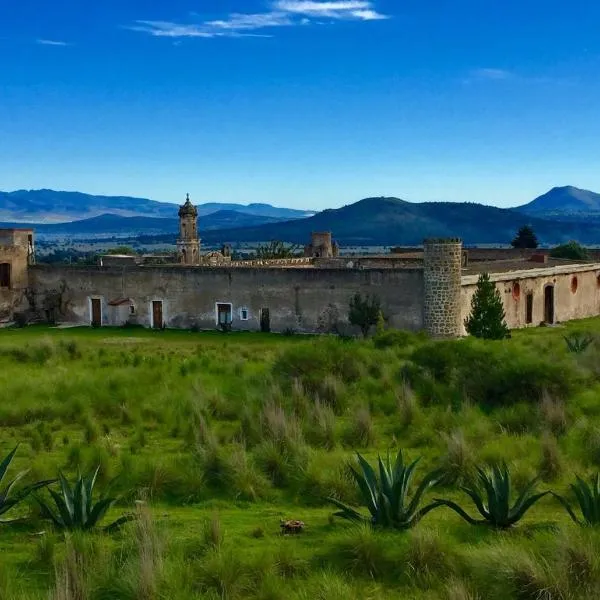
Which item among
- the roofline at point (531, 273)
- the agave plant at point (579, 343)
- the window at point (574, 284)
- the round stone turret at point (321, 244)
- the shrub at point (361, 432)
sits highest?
the round stone turret at point (321, 244)

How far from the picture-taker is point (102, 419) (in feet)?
46.1

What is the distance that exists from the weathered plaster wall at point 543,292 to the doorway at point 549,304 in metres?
0.19

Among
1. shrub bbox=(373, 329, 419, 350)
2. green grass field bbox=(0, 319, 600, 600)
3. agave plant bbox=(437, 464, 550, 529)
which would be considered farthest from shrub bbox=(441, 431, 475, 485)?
shrub bbox=(373, 329, 419, 350)

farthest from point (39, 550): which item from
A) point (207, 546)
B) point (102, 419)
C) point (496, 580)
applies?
point (102, 419)

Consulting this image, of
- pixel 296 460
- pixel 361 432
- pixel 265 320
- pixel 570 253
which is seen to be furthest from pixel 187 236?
pixel 296 460

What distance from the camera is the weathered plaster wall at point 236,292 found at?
29703mm

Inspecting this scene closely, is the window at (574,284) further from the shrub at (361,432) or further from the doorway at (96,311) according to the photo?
the shrub at (361,432)

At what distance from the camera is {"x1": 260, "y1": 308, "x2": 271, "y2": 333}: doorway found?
1265 inches

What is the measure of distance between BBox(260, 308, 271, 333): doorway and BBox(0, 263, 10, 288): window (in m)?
10.9

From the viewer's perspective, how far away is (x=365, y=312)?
29.9 m

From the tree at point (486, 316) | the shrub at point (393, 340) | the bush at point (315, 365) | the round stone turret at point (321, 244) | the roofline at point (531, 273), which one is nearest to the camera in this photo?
the bush at point (315, 365)

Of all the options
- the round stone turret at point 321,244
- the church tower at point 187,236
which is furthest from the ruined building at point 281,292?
the round stone turret at point 321,244

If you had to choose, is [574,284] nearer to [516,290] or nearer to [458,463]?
[516,290]

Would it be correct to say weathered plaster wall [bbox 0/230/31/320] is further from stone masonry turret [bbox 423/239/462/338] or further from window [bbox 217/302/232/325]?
stone masonry turret [bbox 423/239/462/338]
